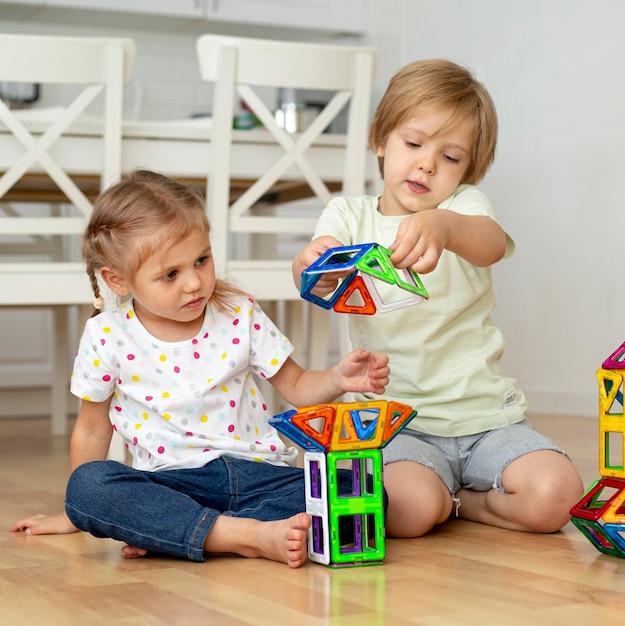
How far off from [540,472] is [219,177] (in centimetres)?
109

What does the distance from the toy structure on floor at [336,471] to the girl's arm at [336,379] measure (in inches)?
2.7

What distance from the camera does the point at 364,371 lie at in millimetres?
1267

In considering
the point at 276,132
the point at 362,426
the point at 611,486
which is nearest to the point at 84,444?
the point at 362,426

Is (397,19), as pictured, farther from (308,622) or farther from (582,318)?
(308,622)

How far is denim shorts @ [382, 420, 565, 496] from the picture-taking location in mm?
1453

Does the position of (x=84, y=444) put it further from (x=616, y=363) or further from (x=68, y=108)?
(x=68, y=108)

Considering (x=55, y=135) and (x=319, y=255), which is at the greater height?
(x=55, y=135)

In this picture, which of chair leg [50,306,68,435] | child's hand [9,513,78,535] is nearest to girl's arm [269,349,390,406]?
child's hand [9,513,78,535]

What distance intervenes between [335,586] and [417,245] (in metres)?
0.39

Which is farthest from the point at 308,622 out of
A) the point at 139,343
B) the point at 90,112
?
the point at 90,112

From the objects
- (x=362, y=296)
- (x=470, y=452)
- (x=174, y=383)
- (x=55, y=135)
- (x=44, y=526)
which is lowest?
(x=44, y=526)

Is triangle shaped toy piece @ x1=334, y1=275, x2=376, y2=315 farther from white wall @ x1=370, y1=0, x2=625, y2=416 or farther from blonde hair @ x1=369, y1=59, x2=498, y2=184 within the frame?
white wall @ x1=370, y1=0, x2=625, y2=416

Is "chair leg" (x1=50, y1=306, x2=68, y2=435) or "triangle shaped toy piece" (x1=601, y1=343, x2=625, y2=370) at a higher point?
"triangle shaped toy piece" (x1=601, y1=343, x2=625, y2=370)

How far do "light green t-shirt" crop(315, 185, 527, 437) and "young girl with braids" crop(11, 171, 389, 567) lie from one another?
7.4 inches
